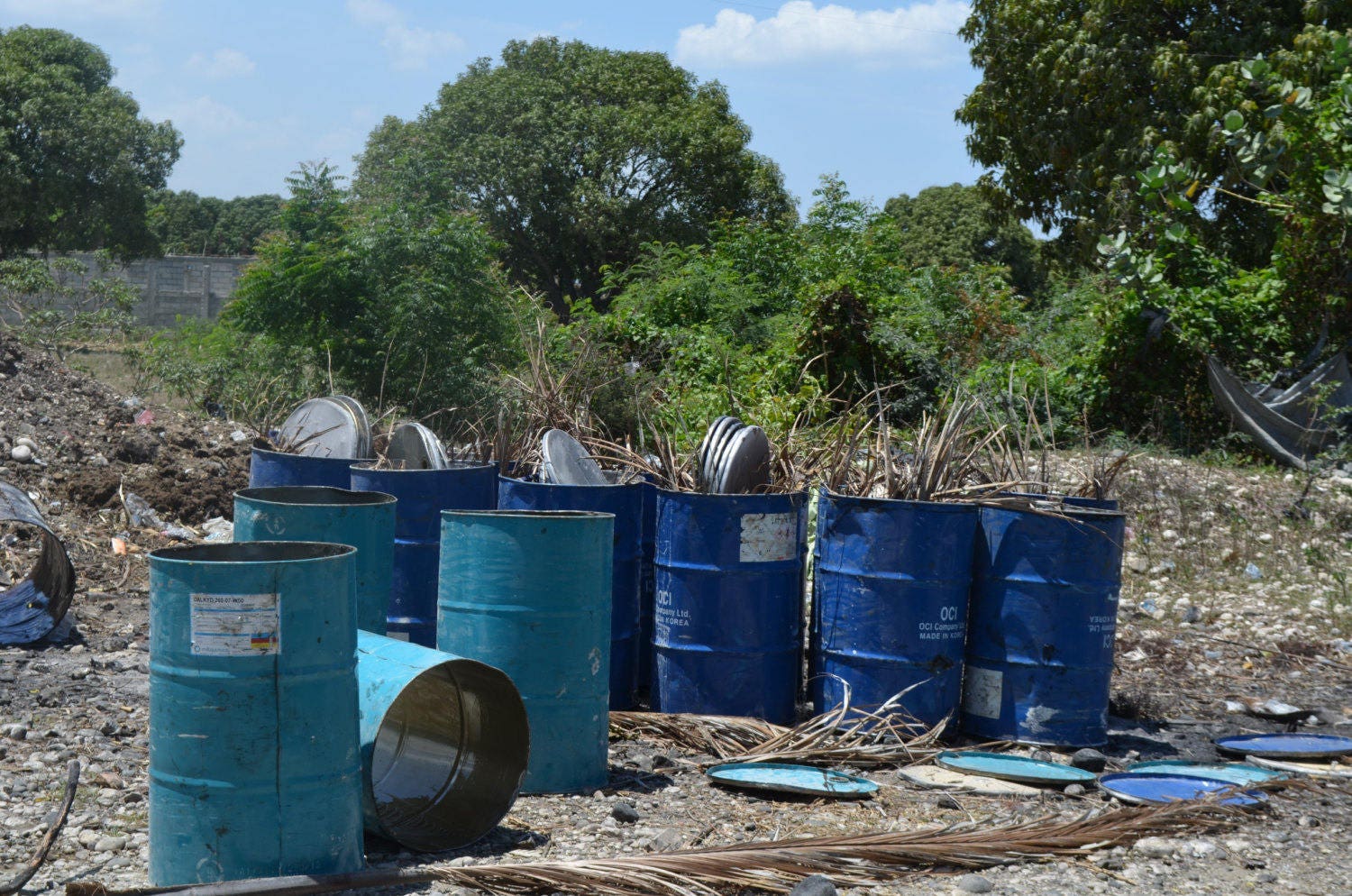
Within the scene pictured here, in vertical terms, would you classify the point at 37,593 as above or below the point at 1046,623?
below

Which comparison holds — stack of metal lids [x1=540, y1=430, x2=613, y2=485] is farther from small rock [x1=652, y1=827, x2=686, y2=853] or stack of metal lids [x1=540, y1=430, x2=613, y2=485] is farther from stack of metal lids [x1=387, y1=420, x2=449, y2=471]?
small rock [x1=652, y1=827, x2=686, y2=853]

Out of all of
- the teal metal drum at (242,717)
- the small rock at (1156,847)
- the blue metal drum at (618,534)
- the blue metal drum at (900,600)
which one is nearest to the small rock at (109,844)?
the teal metal drum at (242,717)

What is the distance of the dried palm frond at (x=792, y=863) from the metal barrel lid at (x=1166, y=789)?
0.14 metres

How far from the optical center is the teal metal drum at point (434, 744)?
12.2ft

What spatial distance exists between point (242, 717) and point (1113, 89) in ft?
52.7

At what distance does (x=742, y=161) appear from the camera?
32219 millimetres

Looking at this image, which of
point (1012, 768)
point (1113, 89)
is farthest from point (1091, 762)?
point (1113, 89)

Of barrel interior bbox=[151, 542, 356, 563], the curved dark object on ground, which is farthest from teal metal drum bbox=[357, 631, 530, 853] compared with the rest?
the curved dark object on ground

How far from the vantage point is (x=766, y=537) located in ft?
17.1

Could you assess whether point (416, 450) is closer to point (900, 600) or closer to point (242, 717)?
point (900, 600)

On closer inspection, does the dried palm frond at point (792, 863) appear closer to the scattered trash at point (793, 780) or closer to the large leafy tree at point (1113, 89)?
the scattered trash at point (793, 780)

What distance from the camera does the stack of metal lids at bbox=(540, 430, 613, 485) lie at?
5738 mm

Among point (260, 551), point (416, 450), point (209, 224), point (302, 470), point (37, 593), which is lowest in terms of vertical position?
point (37, 593)

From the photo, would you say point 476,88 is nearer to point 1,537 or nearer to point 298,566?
point 1,537
